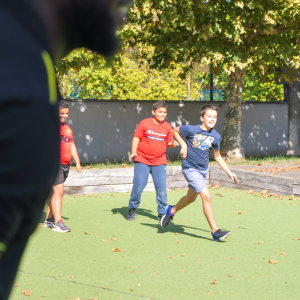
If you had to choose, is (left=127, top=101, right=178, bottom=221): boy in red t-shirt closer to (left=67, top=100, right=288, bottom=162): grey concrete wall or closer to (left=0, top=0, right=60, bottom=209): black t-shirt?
(left=0, top=0, right=60, bottom=209): black t-shirt

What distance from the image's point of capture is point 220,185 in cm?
1120

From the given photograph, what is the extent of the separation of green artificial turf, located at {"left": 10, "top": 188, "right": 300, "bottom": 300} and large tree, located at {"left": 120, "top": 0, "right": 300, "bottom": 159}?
5.40 meters

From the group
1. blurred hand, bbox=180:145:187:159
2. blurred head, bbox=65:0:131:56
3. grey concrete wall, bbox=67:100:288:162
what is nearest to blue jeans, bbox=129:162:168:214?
blurred hand, bbox=180:145:187:159

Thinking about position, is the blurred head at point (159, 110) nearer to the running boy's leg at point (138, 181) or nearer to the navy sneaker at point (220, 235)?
the running boy's leg at point (138, 181)

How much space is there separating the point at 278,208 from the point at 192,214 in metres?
1.65

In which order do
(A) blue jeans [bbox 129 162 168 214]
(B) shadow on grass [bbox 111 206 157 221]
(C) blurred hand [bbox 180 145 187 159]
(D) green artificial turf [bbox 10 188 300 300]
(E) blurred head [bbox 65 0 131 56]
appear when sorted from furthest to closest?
(B) shadow on grass [bbox 111 206 157 221] → (A) blue jeans [bbox 129 162 168 214] → (C) blurred hand [bbox 180 145 187 159] → (D) green artificial turf [bbox 10 188 300 300] → (E) blurred head [bbox 65 0 131 56]

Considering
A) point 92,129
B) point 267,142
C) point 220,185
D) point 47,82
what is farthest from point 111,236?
point 267,142

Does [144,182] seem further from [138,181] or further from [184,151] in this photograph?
[184,151]

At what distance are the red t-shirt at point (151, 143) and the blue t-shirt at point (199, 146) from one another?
40.9 inches

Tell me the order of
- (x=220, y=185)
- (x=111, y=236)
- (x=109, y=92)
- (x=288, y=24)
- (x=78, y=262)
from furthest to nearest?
(x=109, y=92)
(x=288, y=24)
(x=220, y=185)
(x=111, y=236)
(x=78, y=262)

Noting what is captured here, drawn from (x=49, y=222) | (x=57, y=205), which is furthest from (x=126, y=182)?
(x=57, y=205)

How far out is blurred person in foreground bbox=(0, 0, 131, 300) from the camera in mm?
546

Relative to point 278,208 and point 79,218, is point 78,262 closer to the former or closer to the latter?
point 79,218

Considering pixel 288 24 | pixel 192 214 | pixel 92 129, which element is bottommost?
pixel 192 214
